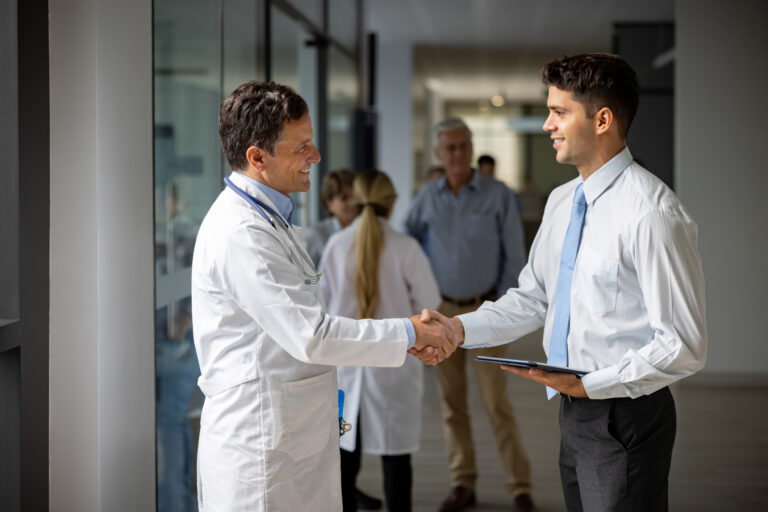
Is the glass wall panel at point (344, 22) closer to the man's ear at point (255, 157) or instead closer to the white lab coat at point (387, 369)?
the white lab coat at point (387, 369)

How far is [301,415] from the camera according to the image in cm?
198

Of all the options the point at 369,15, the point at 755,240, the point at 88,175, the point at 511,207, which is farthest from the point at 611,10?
the point at 88,175

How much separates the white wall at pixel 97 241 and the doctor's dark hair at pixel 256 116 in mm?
557

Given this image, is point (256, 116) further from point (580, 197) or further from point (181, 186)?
point (181, 186)

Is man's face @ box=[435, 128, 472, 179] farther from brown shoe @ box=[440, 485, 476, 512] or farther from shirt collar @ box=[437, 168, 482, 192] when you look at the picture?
brown shoe @ box=[440, 485, 476, 512]

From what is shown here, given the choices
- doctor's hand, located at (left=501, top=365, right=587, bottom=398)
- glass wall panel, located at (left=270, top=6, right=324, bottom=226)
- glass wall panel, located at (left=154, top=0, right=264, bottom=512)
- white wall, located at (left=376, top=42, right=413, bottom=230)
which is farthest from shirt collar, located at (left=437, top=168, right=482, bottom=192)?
white wall, located at (left=376, top=42, right=413, bottom=230)

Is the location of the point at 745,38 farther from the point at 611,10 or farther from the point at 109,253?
the point at 109,253

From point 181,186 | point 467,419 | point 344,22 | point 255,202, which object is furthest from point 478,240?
point 344,22

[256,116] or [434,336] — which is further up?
[256,116]

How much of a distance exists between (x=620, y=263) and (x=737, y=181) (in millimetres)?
5204

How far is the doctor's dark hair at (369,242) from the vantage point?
11.4 feet

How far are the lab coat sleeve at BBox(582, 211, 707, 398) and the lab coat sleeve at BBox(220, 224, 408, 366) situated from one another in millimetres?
657

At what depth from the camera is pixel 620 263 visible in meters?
1.97

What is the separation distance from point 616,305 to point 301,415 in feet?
2.67
